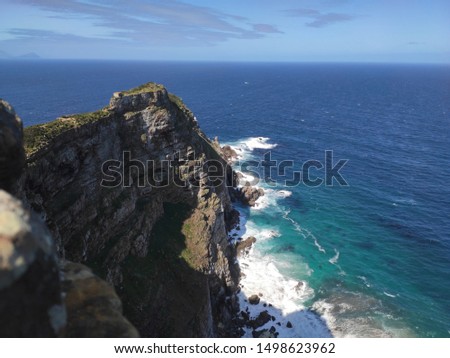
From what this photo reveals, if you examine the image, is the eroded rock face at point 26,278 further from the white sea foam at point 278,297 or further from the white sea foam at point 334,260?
the white sea foam at point 334,260

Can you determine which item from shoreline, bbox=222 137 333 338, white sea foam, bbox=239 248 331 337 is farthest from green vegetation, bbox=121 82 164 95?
white sea foam, bbox=239 248 331 337

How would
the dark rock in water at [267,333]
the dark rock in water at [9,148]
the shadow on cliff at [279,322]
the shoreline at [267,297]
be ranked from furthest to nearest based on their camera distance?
the shoreline at [267,297], the shadow on cliff at [279,322], the dark rock in water at [267,333], the dark rock in water at [9,148]

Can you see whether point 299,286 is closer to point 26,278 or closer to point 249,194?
point 249,194

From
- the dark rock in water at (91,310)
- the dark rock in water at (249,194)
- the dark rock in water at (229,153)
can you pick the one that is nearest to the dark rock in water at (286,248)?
the dark rock in water at (249,194)

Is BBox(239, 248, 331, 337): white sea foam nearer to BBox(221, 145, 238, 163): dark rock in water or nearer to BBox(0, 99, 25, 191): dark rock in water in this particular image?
BBox(0, 99, 25, 191): dark rock in water

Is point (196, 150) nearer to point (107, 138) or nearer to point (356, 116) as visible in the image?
point (107, 138)

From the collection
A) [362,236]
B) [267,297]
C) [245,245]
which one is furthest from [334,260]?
[245,245]
